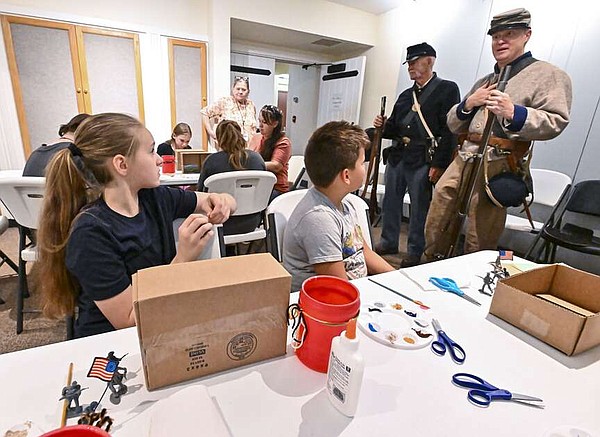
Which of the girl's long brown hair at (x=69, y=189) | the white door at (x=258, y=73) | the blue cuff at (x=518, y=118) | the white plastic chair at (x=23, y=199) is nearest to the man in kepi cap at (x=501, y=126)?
the blue cuff at (x=518, y=118)

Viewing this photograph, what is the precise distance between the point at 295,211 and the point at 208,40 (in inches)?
144

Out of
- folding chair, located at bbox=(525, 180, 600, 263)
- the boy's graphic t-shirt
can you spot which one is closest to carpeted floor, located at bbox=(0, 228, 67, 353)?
the boy's graphic t-shirt

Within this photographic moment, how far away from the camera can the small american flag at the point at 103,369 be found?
0.53m

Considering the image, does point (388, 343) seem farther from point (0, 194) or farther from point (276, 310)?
point (0, 194)

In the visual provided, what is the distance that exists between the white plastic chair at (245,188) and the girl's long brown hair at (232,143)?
216 millimetres

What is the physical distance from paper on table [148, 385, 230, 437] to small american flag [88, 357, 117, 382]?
0.48 ft

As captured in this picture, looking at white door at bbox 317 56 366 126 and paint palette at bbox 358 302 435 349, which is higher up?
white door at bbox 317 56 366 126

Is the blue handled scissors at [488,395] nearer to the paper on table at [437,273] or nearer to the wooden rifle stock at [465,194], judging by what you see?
the paper on table at [437,273]

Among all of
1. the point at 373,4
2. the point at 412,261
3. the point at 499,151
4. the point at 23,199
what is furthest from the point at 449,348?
the point at 373,4

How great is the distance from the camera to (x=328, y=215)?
1.04m

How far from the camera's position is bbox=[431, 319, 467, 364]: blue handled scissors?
2.13ft

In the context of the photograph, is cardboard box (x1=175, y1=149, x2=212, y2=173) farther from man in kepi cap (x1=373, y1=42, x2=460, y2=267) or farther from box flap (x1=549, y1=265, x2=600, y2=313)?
box flap (x1=549, y1=265, x2=600, y2=313)

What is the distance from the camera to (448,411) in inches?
20.6

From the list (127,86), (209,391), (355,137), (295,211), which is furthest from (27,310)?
(127,86)
